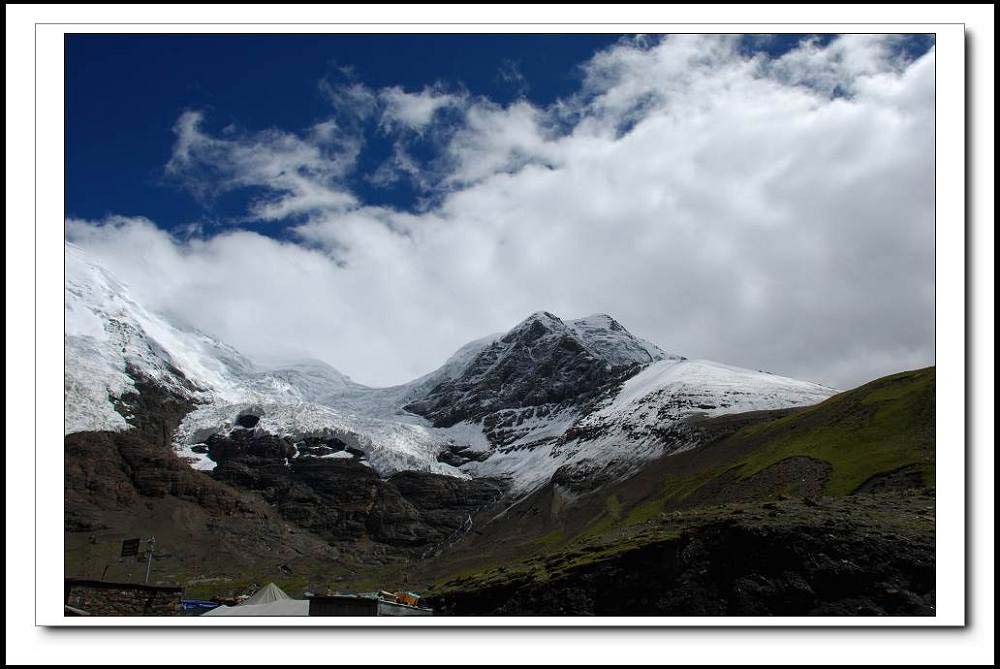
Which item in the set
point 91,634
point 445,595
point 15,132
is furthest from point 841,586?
point 445,595

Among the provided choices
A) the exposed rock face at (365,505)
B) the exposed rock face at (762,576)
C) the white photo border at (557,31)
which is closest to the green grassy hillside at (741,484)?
the exposed rock face at (762,576)

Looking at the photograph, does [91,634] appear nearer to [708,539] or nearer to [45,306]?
[45,306]

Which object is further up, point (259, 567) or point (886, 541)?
point (886, 541)

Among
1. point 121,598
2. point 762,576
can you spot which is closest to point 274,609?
point 121,598

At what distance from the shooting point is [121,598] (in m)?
44.6

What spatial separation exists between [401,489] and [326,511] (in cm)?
2053

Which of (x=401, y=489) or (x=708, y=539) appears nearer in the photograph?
(x=708, y=539)

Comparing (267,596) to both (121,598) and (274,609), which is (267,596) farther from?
(121,598)

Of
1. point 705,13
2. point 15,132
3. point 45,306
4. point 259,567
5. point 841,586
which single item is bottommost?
point 259,567

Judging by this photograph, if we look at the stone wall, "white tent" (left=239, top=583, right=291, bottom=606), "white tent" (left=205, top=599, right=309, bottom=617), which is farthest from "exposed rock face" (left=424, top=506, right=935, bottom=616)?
the stone wall

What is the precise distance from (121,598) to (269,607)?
9.22 metres

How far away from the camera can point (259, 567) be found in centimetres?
14300

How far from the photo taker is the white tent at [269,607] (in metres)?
48.2

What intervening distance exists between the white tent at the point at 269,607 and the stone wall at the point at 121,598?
2.65 m
